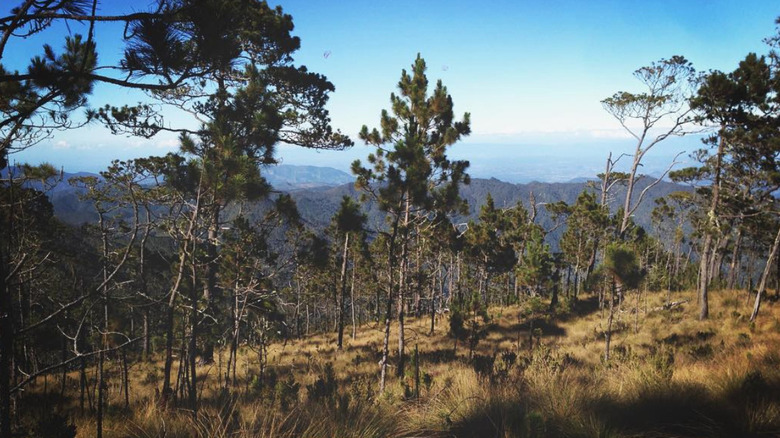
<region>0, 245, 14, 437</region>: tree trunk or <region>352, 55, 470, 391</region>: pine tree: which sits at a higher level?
<region>352, 55, 470, 391</region>: pine tree

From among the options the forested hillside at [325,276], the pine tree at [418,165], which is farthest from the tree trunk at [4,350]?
the pine tree at [418,165]

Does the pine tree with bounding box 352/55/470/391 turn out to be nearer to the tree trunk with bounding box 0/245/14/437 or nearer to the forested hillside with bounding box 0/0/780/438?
the forested hillside with bounding box 0/0/780/438

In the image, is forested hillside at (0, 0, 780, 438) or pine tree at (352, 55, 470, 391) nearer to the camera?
forested hillside at (0, 0, 780, 438)

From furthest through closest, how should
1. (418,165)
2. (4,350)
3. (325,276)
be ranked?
1. (325,276)
2. (418,165)
3. (4,350)

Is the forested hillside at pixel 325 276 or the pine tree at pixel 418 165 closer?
the forested hillside at pixel 325 276

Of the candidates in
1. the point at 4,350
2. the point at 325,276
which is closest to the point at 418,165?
the point at 4,350

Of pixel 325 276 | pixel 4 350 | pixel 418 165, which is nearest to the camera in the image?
pixel 4 350

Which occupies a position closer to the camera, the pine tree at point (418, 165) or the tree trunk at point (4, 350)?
the tree trunk at point (4, 350)

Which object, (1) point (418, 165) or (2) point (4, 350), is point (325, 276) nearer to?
(1) point (418, 165)

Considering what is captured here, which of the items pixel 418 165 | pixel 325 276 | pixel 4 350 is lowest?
pixel 325 276

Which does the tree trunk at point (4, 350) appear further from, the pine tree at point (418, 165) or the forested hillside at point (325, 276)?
the pine tree at point (418, 165)

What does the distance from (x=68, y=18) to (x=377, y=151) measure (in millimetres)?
10012

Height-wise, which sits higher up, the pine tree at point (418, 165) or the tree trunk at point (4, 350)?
the pine tree at point (418, 165)

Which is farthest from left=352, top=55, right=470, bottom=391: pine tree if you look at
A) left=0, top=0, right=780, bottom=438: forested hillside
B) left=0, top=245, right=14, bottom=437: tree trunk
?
left=0, top=245, right=14, bottom=437: tree trunk
